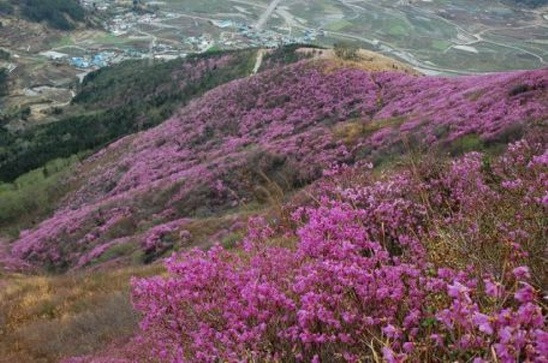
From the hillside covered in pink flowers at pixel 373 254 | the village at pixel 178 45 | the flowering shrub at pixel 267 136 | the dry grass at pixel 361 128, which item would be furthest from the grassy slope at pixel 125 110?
the village at pixel 178 45

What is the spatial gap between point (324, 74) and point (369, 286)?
41.9 meters

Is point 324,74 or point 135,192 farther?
point 324,74

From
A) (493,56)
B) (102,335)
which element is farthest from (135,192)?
(493,56)

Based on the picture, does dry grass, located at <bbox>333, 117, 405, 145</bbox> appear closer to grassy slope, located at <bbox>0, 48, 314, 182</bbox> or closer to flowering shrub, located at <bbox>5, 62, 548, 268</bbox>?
flowering shrub, located at <bbox>5, 62, 548, 268</bbox>

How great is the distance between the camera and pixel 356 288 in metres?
5.18

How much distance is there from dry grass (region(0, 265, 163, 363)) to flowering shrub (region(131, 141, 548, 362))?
6.14 meters

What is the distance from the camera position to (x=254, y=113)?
43844mm


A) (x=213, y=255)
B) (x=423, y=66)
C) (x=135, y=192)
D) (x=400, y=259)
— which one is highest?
(x=400, y=259)

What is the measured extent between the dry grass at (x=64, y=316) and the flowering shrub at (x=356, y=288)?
6.14 metres

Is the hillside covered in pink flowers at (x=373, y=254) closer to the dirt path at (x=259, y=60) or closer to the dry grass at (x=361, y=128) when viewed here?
the dry grass at (x=361, y=128)

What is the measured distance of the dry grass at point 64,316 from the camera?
41.6 ft

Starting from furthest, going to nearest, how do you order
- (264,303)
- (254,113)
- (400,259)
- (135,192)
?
(254,113) < (135,192) < (400,259) < (264,303)

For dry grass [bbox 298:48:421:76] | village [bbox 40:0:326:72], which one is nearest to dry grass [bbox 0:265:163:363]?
dry grass [bbox 298:48:421:76]

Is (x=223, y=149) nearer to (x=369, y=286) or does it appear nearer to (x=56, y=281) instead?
(x=56, y=281)
